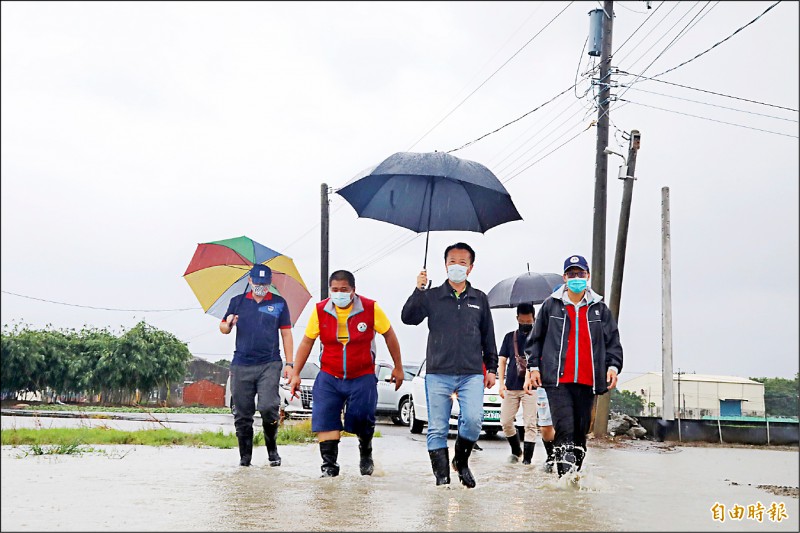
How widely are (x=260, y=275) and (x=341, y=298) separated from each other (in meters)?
1.41

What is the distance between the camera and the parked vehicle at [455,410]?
14.6 metres

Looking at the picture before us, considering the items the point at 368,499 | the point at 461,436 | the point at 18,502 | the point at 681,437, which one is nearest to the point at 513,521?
the point at 368,499

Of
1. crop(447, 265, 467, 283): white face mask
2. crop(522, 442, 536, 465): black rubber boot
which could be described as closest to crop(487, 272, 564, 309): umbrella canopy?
crop(522, 442, 536, 465): black rubber boot

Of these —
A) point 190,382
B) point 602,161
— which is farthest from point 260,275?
point 190,382

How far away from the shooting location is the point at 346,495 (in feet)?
22.4

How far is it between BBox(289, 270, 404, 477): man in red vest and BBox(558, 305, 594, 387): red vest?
150 cm

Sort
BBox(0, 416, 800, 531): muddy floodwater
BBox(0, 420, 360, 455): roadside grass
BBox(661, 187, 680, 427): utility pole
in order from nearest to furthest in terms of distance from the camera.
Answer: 1. BBox(0, 416, 800, 531): muddy floodwater
2. BBox(0, 420, 360, 455): roadside grass
3. BBox(661, 187, 680, 427): utility pole

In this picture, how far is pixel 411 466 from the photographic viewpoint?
9.84 metres

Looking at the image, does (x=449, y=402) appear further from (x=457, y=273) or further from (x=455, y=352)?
(x=457, y=273)

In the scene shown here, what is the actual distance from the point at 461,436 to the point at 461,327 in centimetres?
94

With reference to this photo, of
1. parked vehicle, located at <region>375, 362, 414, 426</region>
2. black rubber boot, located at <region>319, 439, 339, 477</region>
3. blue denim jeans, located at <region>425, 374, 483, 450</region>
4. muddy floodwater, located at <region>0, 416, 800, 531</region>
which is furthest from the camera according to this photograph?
parked vehicle, located at <region>375, 362, 414, 426</region>

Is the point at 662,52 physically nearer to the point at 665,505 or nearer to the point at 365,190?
the point at 365,190

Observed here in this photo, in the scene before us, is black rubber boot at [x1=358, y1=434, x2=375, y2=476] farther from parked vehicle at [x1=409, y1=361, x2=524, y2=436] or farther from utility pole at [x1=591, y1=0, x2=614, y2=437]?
utility pole at [x1=591, y1=0, x2=614, y2=437]

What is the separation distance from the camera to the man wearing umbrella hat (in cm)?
879
